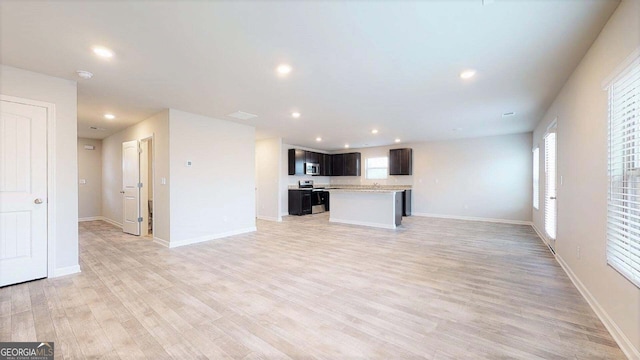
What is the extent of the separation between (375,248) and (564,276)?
7.91 ft

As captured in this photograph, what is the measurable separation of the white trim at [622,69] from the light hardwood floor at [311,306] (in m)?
1.96

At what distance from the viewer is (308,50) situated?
2445mm

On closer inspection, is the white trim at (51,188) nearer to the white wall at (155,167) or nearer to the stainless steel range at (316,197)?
the white wall at (155,167)

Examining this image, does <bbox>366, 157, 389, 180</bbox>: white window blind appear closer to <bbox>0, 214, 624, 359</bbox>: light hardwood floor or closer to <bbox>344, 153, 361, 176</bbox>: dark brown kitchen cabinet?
<bbox>344, 153, 361, 176</bbox>: dark brown kitchen cabinet

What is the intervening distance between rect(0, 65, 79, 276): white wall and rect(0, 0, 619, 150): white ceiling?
224mm

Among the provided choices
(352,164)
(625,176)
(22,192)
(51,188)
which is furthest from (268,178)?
(625,176)

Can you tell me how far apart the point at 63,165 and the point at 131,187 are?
2510mm

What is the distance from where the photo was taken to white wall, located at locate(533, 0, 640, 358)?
1756 millimetres

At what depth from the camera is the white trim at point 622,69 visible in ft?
5.42

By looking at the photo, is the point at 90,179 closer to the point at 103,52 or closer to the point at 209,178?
the point at 209,178

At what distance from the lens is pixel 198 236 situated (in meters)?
4.86

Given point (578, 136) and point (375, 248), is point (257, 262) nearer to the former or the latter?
point (375, 248)

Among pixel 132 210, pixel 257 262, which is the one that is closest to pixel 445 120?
pixel 257 262

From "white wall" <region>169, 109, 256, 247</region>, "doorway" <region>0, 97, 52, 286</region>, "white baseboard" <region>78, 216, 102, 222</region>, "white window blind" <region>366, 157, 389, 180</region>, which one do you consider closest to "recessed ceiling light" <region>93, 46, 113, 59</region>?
"doorway" <region>0, 97, 52, 286</region>
